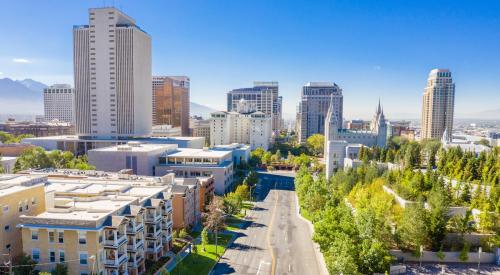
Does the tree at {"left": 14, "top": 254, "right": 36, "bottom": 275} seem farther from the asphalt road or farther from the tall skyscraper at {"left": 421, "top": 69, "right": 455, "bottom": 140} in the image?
the tall skyscraper at {"left": 421, "top": 69, "right": 455, "bottom": 140}

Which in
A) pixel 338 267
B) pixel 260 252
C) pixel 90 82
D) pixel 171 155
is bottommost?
pixel 260 252

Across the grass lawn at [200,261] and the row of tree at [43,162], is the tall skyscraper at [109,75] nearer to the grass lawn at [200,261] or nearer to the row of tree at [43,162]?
the row of tree at [43,162]

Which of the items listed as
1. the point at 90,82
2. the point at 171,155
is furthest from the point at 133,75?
the point at 171,155

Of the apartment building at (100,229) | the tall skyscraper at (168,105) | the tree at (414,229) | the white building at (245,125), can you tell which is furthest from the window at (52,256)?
the tall skyscraper at (168,105)

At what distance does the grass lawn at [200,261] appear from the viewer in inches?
1581

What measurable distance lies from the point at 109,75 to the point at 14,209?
9069 cm

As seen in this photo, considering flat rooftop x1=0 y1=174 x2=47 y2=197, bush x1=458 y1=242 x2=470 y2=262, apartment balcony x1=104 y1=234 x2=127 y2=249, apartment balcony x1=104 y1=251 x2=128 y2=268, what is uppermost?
flat rooftop x1=0 y1=174 x2=47 y2=197

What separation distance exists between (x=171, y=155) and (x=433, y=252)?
2386 inches

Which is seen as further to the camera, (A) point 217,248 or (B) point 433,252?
(A) point 217,248

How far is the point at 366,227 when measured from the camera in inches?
1614

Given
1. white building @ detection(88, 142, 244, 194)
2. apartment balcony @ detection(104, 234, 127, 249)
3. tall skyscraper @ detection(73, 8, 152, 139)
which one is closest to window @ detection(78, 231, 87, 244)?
apartment balcony @ detection(104, 234, 127, 249)

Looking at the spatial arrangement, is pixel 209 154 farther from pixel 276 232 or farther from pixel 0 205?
pixel 0 205

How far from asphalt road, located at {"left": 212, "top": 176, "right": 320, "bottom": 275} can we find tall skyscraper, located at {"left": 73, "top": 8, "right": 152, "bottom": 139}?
6879 cm

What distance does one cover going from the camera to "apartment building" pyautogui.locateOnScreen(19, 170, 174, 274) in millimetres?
32281
